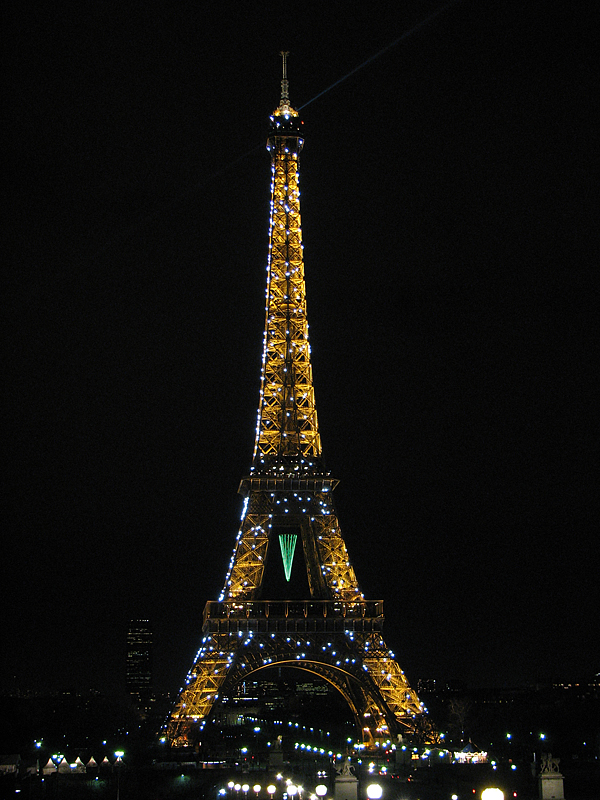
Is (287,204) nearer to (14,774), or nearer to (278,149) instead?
(278,149)

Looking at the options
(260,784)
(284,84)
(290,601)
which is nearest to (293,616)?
(290,601)

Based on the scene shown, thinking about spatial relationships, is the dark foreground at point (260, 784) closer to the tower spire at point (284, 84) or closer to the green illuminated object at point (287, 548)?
the green illuminated object at point (287, 548)

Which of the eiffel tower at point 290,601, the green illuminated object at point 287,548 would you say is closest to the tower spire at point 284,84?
the eiffel tower at point 290,601

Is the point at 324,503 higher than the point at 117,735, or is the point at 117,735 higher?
the point at 324,503

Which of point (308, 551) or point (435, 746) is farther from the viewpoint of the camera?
point (308, 551)

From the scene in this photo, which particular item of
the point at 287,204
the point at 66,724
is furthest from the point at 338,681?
the point at 66,724

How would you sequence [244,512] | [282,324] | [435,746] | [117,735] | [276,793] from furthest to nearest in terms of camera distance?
[117,735], [282,324], [244,512], [435,746], [276,793]

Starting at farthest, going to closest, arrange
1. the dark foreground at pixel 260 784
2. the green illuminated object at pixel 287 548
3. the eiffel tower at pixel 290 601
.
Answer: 1. the green illuminated object at pixel 287 548
2. the eiffel tower at pixel 290 601
3. the dark foreground at pixel 260 784

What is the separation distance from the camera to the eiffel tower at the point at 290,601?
209 feet

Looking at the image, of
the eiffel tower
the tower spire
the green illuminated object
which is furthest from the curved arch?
the tower spire

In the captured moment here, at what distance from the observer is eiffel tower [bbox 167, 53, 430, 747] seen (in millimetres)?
63656

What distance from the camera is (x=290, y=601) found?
65.8 m

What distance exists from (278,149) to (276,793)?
158 feet

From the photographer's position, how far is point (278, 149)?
76438 millimetres
